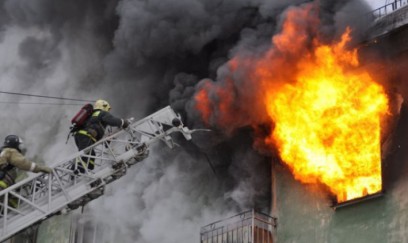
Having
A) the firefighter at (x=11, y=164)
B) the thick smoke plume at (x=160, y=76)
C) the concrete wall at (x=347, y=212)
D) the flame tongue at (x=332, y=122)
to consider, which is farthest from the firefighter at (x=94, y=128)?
the concrete wall at (x=347, y=212)

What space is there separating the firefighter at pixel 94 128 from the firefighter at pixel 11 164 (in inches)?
38.3

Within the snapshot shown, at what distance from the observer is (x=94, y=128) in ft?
58.0

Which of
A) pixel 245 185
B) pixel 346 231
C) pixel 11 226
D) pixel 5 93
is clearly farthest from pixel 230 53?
pixel 5 93

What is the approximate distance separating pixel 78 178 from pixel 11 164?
124 cm

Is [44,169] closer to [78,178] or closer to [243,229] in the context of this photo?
[78,178]

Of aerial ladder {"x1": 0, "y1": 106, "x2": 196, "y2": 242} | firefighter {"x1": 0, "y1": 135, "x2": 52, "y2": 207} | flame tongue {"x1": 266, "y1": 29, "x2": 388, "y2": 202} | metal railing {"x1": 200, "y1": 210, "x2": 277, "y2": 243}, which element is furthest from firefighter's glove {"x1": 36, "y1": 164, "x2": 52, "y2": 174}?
flame tongue {"x1": 266, "y1": 29, "x2": 388, "y2": 202}

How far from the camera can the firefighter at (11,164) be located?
1648 centimetres

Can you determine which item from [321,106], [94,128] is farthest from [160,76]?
[321,106]

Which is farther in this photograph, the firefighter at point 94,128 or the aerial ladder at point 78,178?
the firefighter at point 94,128

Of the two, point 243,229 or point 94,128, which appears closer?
point 94,128

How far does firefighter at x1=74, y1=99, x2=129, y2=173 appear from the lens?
17281mm

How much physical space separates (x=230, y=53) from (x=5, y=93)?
345 inches

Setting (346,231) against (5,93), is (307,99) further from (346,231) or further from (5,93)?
(5,93)

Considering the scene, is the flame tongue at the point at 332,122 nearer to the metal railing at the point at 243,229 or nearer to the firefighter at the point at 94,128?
the metal railing at the point at 243,229
